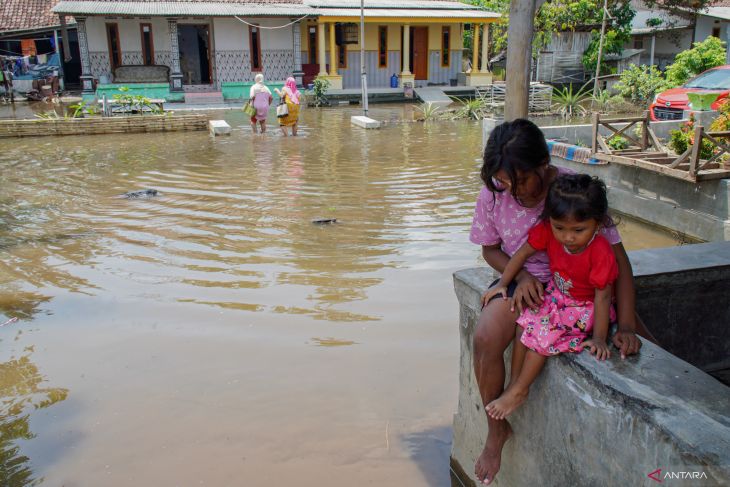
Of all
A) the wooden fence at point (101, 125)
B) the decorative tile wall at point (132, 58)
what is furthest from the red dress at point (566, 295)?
the decorative tile wall at point (132, 58)

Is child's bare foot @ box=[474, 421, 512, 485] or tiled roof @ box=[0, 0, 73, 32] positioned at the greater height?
tiled roof @ box=[0, 0, 73, 32]

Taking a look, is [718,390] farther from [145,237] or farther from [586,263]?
[145,237]

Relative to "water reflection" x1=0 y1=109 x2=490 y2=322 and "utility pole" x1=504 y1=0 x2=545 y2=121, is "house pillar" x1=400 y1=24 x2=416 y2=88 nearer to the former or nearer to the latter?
"water reflection" x1=0 y1=109 x2=490 y2=322

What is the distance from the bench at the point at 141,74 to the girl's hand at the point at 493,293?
2420 centimetres

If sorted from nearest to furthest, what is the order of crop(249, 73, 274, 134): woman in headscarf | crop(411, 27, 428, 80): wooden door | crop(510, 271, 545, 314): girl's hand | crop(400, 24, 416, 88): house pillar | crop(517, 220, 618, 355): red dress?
1. crop(517, 220, 618, 355): red dress
2. crop(510, 271, 545, 314): girl's hand
3. crop(249, 73, 274, 134): woman in headscarf
4. crop(400, 24, 416, 88): house pillar
5. crop(411, 27, 428, 80): wooden door

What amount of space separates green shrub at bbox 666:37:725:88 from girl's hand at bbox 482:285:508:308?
1769 centimetres

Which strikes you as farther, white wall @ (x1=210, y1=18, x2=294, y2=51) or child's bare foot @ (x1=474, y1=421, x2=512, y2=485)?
white wall @ (x1=210, y1=18, x2=294, y2=51)

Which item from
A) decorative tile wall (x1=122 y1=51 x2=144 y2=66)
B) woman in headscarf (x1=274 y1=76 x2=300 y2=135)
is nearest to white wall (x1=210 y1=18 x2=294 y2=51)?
decorative tile wall (x1=122 y1=51 x2=144 y2=66)

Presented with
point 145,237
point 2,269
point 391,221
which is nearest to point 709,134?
point 391,221

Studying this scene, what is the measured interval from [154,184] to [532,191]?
351 inches

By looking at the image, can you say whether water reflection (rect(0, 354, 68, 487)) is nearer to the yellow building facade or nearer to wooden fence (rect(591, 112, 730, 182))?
wooden fence (rect(591, 112, 730, 182))

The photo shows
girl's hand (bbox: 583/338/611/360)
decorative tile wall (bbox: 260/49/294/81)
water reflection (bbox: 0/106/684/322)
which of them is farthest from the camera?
decorative tile wall (bbox: 260/49/294/81)

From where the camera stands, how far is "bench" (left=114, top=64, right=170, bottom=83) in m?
24.3

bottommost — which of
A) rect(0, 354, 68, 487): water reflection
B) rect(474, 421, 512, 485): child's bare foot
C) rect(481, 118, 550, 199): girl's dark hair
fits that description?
rect(0, 354, 68, 487): water reflection
